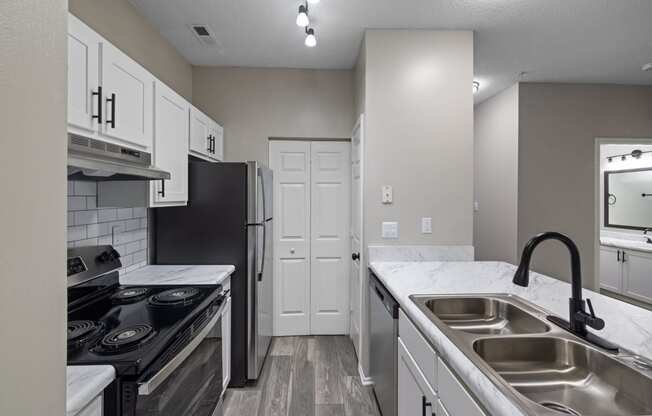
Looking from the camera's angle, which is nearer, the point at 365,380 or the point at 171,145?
the point at 171,145

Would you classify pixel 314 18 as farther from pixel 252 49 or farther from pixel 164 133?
pixel 164 133

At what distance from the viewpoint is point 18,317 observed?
53 centimetres

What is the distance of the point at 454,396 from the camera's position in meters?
1.07

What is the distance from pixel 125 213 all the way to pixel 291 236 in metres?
1.60

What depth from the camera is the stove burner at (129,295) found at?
1.82 m

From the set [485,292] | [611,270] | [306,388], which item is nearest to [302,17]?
[485,292]

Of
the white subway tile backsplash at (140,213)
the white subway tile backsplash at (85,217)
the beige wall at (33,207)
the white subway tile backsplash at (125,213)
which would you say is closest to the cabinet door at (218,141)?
→ the white subway tile backsplash at (140,213)

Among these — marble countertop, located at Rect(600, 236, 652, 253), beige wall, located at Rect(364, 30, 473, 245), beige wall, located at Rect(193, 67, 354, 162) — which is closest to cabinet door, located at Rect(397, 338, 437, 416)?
beige wall, located at Rect(364, 30, 473, 245)

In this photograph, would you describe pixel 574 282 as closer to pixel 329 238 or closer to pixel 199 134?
pixel 329 238

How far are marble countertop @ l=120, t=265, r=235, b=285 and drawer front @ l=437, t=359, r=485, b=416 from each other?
1.44m

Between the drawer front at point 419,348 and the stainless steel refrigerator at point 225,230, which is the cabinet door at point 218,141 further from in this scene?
the drawer front at point 419,348

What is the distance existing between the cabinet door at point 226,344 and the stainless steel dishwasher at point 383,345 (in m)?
1.02

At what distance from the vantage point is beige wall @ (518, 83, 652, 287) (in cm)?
377

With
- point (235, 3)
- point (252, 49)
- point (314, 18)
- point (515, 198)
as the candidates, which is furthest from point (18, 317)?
point (515, 198)
